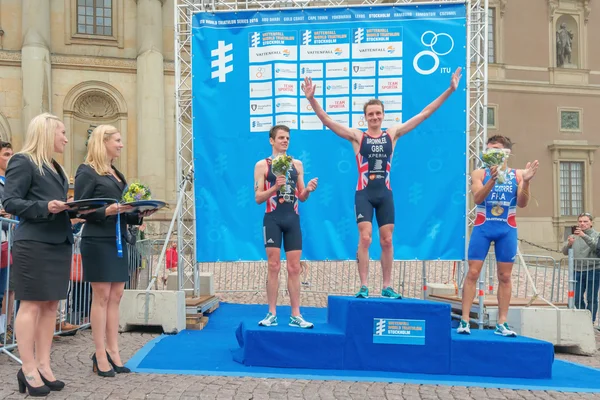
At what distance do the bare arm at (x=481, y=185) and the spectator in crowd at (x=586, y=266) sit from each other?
320 cm

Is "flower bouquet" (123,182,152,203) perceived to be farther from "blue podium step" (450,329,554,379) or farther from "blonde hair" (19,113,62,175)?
"blue podium step" (450,329,554,379)

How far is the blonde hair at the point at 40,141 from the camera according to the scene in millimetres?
4773

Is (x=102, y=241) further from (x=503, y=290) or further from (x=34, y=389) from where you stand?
(x=503, y=290)

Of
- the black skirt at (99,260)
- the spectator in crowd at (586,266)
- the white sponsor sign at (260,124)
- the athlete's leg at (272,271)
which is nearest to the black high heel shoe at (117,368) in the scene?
the black skirt at (99,260)

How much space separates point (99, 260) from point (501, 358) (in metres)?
3.82

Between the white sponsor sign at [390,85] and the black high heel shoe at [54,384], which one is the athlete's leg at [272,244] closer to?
the black high heel shoe at [54,384]

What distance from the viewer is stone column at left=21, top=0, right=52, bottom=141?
77.5ft

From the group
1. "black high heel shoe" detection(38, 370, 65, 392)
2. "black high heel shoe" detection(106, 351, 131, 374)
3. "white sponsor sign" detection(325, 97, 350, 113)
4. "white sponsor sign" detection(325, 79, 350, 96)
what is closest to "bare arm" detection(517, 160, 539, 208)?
"white sponsor sign" detection(325, 97, 350, 113)

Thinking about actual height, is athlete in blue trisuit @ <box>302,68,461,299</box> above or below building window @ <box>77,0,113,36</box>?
below

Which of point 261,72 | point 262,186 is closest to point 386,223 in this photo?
point 262,186

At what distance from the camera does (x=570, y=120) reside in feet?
98.4

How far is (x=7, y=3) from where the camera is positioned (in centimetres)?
2411

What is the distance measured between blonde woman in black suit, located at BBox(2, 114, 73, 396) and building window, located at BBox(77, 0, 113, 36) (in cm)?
2260

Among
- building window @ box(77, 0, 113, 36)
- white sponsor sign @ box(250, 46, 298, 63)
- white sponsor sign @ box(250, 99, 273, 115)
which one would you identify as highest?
building window @ box(77, 0, 113, 36)
